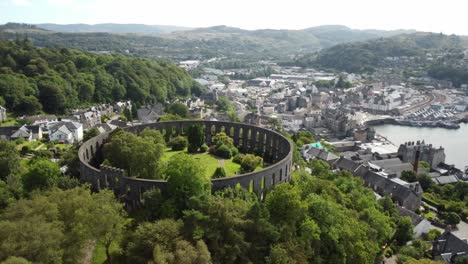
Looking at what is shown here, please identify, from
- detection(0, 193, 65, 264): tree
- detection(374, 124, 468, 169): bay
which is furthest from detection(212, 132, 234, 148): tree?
detection(374, 124, 468, 169): bay

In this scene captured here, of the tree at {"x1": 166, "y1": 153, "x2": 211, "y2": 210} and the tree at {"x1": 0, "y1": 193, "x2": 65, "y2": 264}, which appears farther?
the tree at {"x1": 166, "y1": 153, "x2": 211, "y2": 210}

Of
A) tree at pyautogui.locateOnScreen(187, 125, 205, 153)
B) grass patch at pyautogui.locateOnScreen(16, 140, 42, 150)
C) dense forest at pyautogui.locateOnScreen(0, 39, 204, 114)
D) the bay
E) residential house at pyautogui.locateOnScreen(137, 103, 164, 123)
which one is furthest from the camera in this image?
the bay

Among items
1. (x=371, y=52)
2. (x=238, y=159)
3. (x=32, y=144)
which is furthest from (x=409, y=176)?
(x=371, y=52)

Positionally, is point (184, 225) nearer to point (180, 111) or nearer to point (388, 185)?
point (388, 185)

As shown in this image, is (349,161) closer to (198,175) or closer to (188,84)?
(198,175)

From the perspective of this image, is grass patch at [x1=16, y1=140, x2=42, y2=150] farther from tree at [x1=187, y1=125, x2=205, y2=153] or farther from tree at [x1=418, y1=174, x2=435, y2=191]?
tree at [x1=418, y1=174, x2=435, y2=191]

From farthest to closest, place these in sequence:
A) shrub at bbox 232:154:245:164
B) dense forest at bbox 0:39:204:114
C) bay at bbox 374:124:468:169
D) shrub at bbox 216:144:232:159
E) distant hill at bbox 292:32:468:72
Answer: distant hill at bbox 292:32:468:72 → bay at bbox 374:124:468:169 → dense forest at bbox 0:39:204:114 → shrub at bbox 216:144:232:159 → shrub at bbox 232:154:245:164

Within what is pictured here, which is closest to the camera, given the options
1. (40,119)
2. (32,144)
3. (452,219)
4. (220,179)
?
(220,179)
